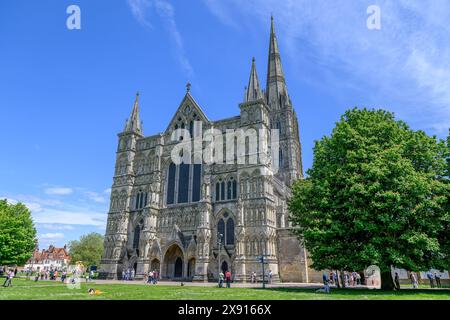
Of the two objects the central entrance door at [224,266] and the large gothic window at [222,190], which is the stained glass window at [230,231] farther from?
the large gothic window at [222,190]

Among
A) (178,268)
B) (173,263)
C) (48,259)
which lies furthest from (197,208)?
(48,259)

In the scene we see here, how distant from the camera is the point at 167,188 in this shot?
44625 millimetres

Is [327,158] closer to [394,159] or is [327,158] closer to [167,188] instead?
[394,159]

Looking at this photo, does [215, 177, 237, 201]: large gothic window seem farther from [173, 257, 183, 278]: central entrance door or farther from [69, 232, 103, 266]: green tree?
[69, 232, 103, 266]: green tree

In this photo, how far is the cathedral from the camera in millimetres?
35781

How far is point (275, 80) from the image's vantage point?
7569cm

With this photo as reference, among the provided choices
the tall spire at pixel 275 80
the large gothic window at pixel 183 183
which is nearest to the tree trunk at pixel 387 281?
the large gothic window at pixel 183 183

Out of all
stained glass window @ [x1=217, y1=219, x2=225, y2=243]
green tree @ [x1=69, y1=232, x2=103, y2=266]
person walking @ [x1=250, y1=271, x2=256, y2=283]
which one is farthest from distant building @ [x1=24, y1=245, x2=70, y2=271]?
person walking @ [x1=250, y1=271, x2=256, y2=283]

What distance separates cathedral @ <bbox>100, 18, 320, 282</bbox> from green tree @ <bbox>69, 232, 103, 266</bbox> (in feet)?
102

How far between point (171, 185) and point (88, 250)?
→ 131ft

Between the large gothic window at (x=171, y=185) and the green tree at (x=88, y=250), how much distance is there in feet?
125

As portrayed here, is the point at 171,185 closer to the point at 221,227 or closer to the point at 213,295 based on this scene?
the point at 221,227
